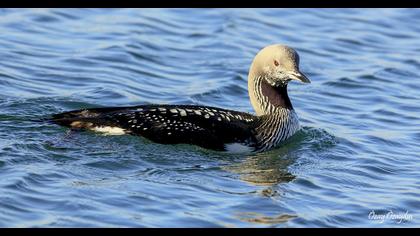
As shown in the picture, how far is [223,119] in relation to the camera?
10.4 meters

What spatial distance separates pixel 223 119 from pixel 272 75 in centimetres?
84

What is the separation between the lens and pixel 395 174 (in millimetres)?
10438

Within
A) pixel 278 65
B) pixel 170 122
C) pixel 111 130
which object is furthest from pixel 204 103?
pixel 111 130

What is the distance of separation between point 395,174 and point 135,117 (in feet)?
8.75

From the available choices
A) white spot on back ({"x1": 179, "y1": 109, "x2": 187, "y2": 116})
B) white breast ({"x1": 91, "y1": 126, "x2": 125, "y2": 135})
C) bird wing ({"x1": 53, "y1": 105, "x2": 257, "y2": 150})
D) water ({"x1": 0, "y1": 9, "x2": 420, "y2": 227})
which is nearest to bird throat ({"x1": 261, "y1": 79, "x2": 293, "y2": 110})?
water ({"x1": 0, "y1": 9, "x2": 420, "y2": 227})

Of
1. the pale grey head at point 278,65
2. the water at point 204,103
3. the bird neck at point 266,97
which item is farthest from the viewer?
the bird neck at point 266,97

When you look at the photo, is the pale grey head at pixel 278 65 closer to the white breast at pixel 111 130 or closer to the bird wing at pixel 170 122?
the bird wing at pixel 170 122

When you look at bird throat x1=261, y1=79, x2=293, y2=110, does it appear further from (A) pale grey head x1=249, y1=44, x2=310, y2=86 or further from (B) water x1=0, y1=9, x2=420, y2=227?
(B) water x1=0, y1=9, x2=420, y2=227

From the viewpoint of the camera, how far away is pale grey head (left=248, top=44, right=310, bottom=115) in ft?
35.2

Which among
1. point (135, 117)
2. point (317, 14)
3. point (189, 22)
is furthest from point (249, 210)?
point (317, 14)

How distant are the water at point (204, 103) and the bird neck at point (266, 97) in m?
0.41

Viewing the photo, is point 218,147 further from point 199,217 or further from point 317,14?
point 317,14

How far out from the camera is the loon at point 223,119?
10180 mm

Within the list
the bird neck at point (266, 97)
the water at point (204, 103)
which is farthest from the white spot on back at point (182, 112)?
the bird neck at point (266, 97)
